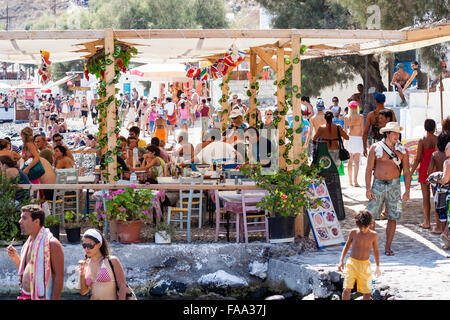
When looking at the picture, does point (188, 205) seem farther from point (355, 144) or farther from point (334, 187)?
point (355, 144)

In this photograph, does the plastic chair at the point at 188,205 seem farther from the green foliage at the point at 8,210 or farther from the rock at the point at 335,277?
the rock at the point at 335,277

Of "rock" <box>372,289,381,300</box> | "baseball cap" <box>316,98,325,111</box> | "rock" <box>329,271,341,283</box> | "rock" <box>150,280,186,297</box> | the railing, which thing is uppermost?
"baseball cap" <box>316,98,325,111</box>

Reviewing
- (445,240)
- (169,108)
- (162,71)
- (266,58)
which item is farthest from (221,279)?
(169,108)

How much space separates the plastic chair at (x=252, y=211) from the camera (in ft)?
30.7

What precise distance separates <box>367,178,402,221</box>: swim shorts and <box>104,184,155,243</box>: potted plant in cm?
275

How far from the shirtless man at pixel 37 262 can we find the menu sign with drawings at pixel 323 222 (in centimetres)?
431

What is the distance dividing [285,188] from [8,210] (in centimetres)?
344

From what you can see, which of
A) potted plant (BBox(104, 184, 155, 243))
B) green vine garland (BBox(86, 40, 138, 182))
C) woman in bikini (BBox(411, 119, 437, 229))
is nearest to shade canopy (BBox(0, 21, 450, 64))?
green vine garland (BBox(86, 40, 138, 182))

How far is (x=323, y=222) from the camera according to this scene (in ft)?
30.9

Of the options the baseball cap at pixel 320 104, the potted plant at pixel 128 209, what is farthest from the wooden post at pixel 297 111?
the baseball cap at pixel 320 104

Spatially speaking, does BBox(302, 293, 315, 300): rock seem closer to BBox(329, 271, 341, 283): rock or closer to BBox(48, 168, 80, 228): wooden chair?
BBox(329, 271, 341, 283): rock

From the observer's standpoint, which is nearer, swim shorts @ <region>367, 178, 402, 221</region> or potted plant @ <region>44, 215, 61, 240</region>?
swim shorts @ <region>367, 178, 402, 221</region>

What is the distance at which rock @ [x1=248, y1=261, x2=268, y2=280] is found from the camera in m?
9.10

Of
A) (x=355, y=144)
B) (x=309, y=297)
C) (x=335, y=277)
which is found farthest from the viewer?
(x=355, y=144)
